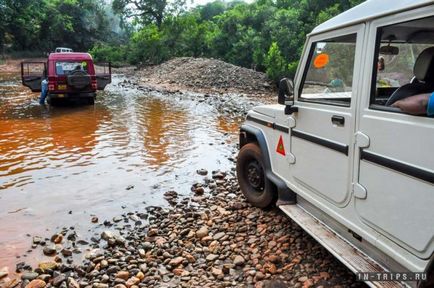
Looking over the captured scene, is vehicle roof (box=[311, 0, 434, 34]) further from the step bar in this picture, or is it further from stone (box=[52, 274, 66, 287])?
stone (box=[52, 274, 66, 287])

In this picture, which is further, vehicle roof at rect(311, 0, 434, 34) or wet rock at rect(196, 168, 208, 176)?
wet rock at rect(196, 168, 208, 176)

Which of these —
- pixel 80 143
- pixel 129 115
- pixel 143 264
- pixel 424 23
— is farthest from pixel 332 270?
pixel 129 115

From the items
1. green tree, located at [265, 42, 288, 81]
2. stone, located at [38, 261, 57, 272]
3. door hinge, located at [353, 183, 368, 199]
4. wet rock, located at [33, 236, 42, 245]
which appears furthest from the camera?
green tree, located at [265, 42, 288, 81]

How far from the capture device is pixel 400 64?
311cm

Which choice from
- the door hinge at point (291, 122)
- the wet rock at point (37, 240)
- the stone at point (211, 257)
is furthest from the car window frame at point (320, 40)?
the wet rock at point (37, 240)

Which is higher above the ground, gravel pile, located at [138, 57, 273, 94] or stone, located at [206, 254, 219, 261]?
gravel pile, located at [138, 57, 273, 94]

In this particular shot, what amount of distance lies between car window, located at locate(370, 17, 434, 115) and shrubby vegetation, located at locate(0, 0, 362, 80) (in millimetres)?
18490

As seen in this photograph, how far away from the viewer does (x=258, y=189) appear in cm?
499

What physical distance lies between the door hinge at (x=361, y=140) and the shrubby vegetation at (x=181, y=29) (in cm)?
1895

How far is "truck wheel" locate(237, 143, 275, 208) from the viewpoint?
4.70 meters

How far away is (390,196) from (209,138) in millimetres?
7926

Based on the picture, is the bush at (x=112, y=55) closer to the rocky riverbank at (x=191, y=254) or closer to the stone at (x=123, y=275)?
the rocky riverbank at (x=191, y=254)

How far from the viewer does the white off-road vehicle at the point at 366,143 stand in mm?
2436

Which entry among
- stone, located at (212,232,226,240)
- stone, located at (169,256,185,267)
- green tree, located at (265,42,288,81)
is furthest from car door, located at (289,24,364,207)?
green tree, located at (265,42,288,81)
